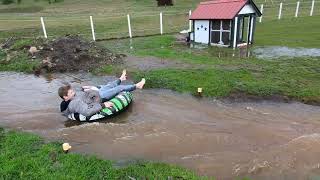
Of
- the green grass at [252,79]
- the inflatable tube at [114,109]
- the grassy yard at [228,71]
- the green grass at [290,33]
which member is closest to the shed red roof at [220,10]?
the grassy yard at [228,71]

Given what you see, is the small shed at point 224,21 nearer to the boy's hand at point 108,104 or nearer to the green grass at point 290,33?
the green grass at point 290,33

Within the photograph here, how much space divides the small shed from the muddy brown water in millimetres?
8043

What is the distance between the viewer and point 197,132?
26.3ft

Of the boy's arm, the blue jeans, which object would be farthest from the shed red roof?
the boy's arm

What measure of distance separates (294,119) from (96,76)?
752 cm

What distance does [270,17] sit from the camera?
2969 centimetres

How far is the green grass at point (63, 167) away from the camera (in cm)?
610

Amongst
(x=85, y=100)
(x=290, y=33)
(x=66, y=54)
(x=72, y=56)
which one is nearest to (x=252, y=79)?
(x=85, y=100)

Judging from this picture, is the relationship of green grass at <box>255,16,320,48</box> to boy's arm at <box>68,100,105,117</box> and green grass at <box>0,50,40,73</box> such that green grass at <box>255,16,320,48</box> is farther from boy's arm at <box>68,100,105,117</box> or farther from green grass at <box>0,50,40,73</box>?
boy's arm at <box>68,100,105,117</box>

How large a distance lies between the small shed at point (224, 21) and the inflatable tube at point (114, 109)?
922 cm

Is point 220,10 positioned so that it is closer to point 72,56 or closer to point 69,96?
point 72,56

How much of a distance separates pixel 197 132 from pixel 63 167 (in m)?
3.05

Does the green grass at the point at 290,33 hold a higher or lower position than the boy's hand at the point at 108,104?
lower

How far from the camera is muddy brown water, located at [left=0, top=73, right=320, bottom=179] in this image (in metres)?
6.61
